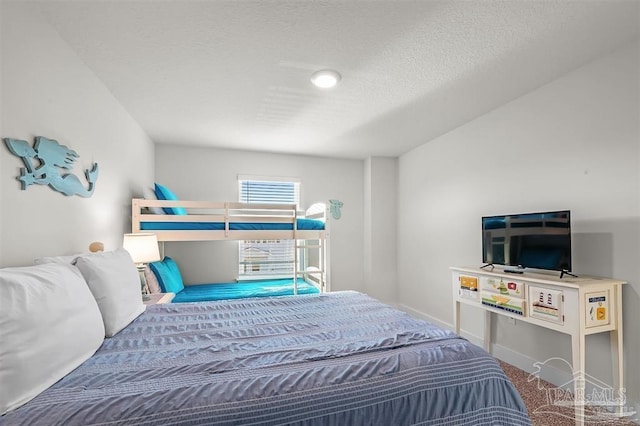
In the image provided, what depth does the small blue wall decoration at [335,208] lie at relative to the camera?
4.71m

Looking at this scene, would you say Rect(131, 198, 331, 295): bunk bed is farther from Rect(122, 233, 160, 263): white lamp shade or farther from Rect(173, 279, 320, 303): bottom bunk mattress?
Rect(122, 233, 160, 263): white lamp shade

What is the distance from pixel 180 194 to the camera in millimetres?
4043

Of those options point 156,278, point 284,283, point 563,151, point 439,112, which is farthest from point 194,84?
point 563,151

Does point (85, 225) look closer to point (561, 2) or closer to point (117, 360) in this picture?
point (117, 360)

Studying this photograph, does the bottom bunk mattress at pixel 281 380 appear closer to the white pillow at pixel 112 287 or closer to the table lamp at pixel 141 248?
the white pillow at pixel 112 287

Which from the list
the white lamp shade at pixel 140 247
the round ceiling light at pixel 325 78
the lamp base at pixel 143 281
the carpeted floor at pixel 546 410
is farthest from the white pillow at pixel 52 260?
the carpeted floor at pixel 546 410

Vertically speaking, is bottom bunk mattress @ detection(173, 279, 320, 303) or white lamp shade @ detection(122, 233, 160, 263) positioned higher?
white lamp shade @ detection(122, 233, 160, 263)

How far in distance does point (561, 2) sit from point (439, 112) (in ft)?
4.63

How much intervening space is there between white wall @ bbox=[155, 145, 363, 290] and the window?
111 millimetres

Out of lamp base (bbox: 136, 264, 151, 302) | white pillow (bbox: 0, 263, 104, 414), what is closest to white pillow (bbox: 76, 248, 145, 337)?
white pillow (bbox: 0, 263, 104, 414)

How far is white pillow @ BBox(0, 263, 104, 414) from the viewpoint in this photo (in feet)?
2.84

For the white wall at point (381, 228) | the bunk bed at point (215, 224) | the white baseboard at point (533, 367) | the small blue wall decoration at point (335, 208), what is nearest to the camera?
the white baseboard at point (533, 367)

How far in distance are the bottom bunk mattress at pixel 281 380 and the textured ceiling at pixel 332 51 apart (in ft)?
5.52

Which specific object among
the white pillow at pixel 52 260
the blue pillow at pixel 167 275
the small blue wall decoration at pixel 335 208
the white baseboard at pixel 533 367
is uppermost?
the small blue wall decoration at pixel 335 208
